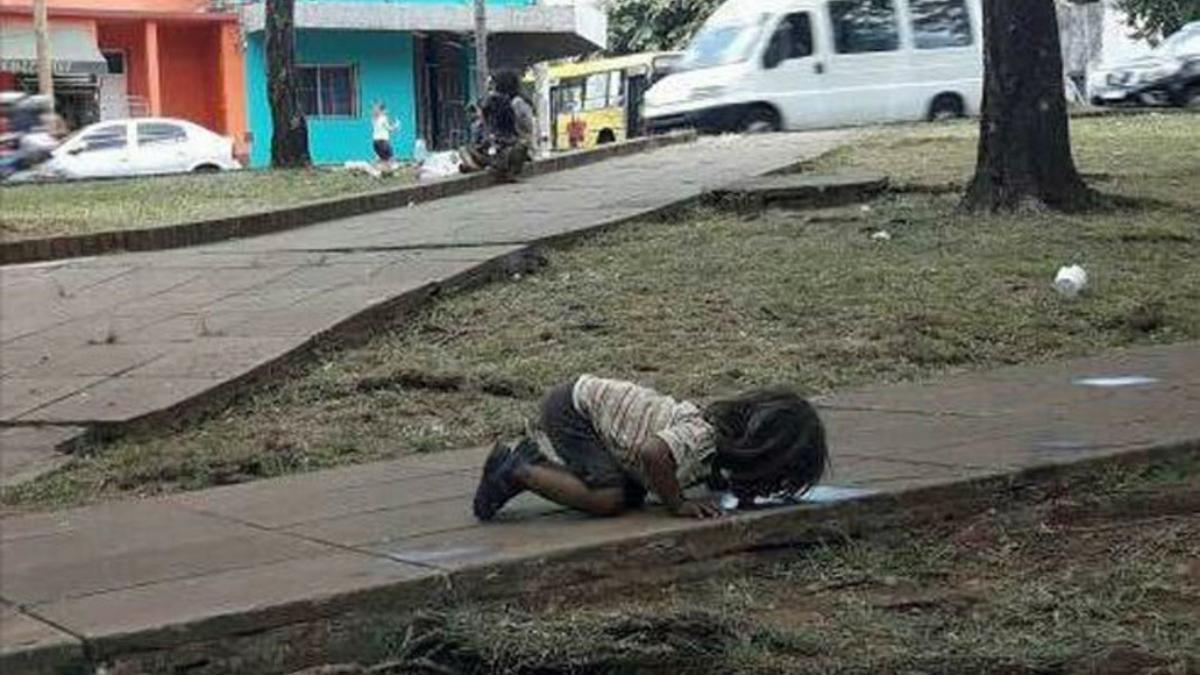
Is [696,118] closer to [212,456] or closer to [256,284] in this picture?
[256,284]

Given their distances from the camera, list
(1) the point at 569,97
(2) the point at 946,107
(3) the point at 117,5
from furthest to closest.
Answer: (1) the point at 569,97 < (3) the point at 117,5 < (2) the point at 946,107

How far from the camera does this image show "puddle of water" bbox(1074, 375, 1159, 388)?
6.78 m

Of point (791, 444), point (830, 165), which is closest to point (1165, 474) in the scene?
point (791, 444)

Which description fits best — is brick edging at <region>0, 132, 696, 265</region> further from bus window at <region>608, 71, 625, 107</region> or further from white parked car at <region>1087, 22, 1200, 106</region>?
bus window at <region>608, 71, 625, 107</region>

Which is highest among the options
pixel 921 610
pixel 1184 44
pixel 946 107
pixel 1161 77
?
pixel 1184 44

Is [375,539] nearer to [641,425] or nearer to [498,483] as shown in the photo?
[498,483]

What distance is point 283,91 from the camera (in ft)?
65.4

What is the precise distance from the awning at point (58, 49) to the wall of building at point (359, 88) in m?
3.37

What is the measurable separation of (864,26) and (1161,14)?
14.4 m

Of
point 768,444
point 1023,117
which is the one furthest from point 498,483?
point 1023,117

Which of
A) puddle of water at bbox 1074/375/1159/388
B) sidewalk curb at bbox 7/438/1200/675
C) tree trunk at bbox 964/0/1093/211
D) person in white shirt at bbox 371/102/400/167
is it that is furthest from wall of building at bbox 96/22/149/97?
sidewalk curb at bbox 7/438/1200/675

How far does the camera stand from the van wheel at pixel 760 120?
23188mm

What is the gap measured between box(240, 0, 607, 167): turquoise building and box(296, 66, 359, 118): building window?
0.02 m

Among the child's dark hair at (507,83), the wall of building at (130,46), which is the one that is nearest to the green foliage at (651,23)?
the wall of building at (130,46)
